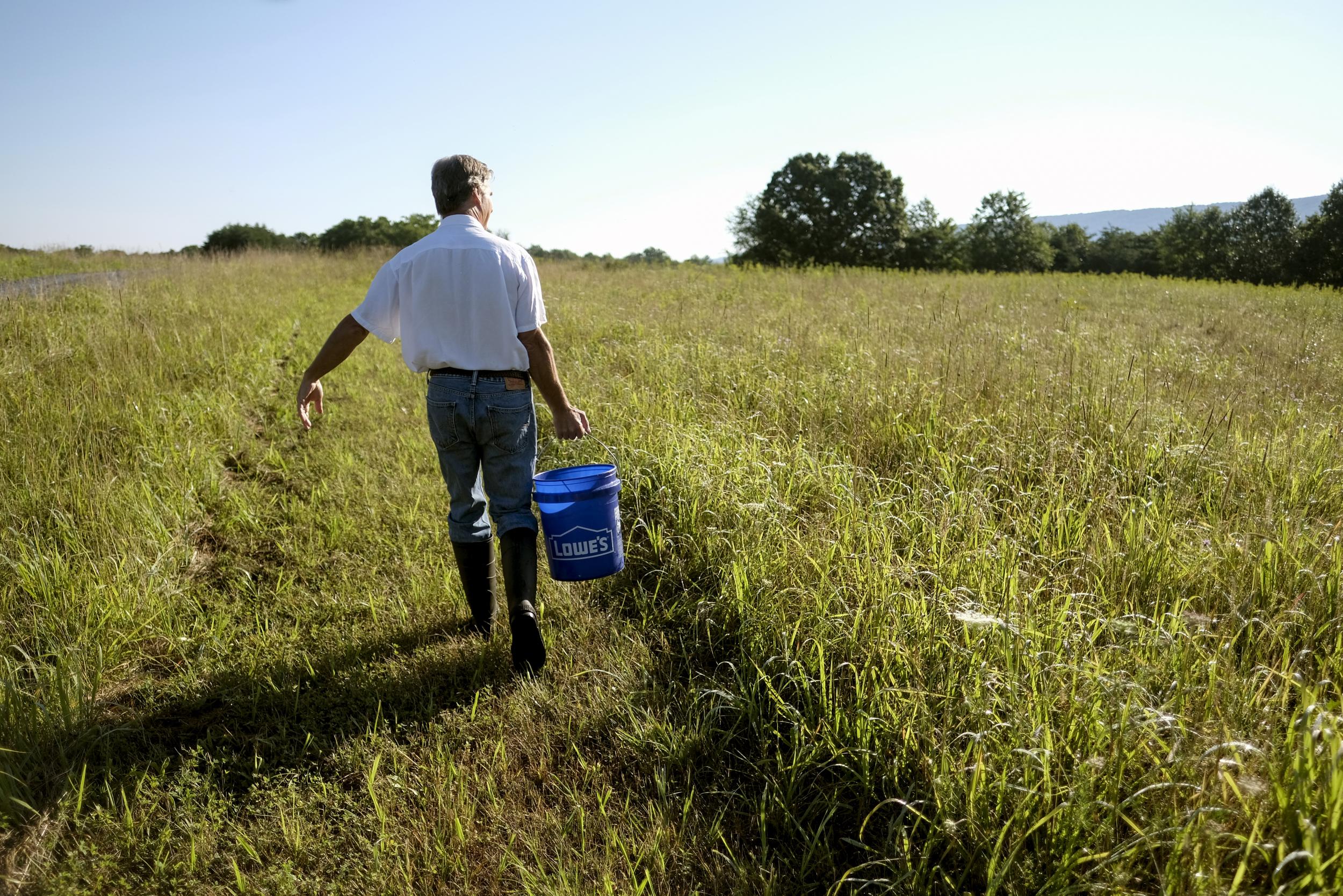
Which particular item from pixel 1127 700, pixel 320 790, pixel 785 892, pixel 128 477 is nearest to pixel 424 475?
pixel 128 477

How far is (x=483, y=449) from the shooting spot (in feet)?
10.3

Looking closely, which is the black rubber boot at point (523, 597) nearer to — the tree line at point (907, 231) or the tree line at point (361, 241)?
the tree line at point (361, 241)

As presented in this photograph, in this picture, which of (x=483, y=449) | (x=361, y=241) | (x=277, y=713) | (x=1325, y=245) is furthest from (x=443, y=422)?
(x=1325, y=245)

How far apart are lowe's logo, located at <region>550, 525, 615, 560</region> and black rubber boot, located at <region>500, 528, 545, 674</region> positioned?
12cm

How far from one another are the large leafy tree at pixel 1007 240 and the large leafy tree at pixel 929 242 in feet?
21.8

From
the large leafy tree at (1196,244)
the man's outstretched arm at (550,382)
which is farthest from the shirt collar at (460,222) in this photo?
the large leafy tree at (1196,244)

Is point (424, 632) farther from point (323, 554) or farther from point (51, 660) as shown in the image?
point (51, 660)

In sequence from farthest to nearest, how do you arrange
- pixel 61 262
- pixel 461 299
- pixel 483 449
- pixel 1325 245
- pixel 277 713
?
pixel 1325 245 < pixel 61 262 < pixel 483 449 < pixel 461 299 < pixel 277 713

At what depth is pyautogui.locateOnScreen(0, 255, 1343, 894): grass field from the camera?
1.92 meters

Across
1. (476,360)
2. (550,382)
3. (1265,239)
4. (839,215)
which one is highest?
(839,215)

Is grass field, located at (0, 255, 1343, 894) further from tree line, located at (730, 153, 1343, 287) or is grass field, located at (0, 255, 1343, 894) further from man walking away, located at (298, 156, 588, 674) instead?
tree line, located at (730, 153, 1343, 287)

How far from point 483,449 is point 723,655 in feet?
4.42

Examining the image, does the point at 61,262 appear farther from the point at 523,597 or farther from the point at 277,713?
the point at 523,597

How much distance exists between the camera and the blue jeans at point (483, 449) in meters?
3.00
